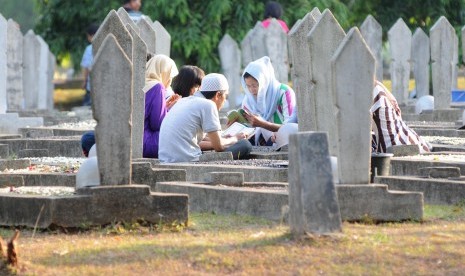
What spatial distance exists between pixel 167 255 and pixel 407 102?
15.5m

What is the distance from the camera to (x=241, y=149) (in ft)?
48.9

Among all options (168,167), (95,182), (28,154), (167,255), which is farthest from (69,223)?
(28,154)

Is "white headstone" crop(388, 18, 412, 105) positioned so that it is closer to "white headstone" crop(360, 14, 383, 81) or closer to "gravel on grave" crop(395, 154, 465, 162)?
"white headstone" crop(360, 14, 383, 81)

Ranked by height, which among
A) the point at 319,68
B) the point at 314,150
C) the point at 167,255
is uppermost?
the point at 319,68

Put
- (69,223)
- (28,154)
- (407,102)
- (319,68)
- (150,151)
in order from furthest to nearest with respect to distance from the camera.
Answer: (407,102) < (28,154) < (150,151) < (319,68) < (69,223)

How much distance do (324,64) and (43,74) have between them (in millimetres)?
14993

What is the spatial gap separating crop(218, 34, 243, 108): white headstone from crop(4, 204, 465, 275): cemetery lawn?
1423 cm

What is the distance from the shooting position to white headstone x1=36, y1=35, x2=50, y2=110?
2711 centimetres

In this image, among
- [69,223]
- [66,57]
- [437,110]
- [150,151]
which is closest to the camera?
[69,223]

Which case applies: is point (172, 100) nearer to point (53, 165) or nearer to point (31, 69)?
point (53, 165)

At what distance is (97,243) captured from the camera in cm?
989

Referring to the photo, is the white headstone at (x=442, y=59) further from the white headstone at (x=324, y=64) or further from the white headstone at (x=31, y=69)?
the white headstone at (x=324, y=64)

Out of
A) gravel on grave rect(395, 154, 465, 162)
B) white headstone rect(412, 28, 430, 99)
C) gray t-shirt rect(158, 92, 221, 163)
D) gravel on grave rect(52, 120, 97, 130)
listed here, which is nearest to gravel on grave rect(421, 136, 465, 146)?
gravel on grave rect(395, 154, 465, 162)

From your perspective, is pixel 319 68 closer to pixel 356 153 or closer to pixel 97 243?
pixel 356 153
